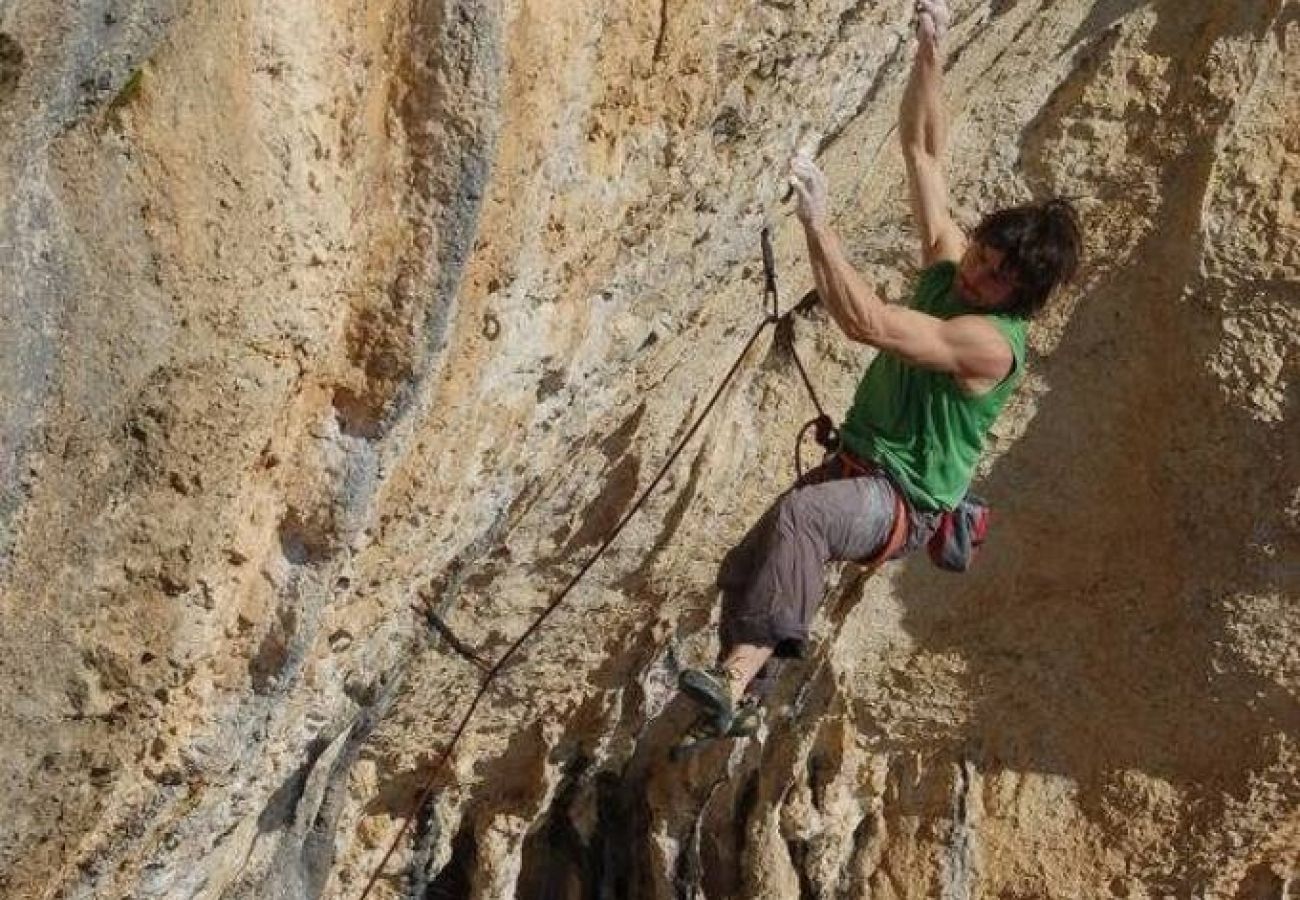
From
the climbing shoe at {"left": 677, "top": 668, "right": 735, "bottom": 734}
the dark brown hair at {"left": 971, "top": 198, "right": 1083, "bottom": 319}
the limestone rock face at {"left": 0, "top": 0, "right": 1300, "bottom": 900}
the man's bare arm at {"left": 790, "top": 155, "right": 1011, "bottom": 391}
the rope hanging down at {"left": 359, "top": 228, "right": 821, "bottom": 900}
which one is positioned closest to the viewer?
the limestone rock face at {"left": 0, "top": 0, "right": 1300, "bottom": 900}

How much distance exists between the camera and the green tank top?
5.58 meters

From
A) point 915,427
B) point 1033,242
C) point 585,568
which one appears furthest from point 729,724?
point 585,568

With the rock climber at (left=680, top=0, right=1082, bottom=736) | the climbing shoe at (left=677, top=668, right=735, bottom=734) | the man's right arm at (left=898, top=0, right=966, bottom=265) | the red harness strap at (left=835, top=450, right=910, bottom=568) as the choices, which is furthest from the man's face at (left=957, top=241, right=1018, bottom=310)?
the climbing shoe at (left=677, top=668, right=735, bottom=734)

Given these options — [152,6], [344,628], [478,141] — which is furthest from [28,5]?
→ [344,628]

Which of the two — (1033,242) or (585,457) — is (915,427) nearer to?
(1033,242)

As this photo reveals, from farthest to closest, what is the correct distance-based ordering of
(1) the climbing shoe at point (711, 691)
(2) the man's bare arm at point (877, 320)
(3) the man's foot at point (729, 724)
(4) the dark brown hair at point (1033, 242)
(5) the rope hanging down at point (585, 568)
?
(5) the rope hanging down at point (585, 568) < (3) the man's foot at point (729, 724) < (1) the climbing shoe at point (711, 691) < (4) the dark brown hair at point (1033, 242) < (2) the man's bare arm at point (877, 320)

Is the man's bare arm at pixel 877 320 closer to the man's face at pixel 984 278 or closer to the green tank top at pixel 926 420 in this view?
the man's face at pixel 984 278

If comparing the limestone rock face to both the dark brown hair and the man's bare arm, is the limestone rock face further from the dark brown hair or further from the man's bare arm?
the dark brown hair

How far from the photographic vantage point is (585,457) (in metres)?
6.85

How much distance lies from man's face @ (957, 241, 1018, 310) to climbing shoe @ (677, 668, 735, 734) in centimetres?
108

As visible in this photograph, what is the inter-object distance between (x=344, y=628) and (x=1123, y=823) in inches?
152

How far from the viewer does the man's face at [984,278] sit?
5.30 metres

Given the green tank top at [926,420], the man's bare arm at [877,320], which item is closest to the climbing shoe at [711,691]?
the green tank top at [926,420]

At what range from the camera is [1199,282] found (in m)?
7.73
